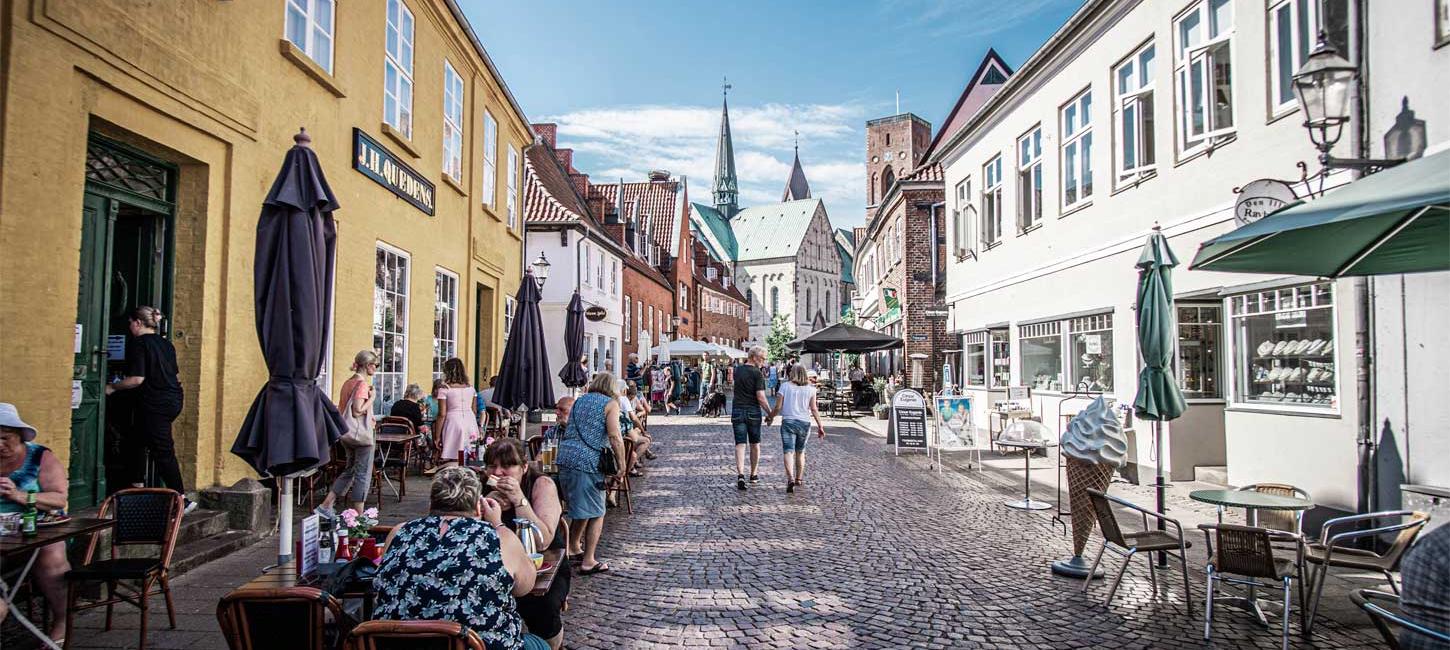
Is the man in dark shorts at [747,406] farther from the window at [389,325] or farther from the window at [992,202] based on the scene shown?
the window at [992,202]

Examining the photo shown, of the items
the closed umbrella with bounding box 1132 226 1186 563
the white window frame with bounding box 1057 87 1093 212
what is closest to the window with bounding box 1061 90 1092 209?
the white window frame with bounding box 1057 87 1093 212

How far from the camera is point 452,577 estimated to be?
302 cm

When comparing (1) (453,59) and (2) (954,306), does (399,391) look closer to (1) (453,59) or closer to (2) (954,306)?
(1) (453,59)

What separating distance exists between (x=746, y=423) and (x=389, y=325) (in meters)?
4.92

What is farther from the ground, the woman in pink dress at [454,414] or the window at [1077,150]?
the window at [1077,150]

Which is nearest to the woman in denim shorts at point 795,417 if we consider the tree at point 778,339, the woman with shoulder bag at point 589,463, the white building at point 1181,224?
the woman with shoulder bag at point 589,463

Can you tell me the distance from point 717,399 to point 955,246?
839 cm

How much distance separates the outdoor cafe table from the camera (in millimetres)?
3764

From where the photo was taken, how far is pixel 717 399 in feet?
78.2

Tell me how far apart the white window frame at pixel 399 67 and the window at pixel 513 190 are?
5519 mm

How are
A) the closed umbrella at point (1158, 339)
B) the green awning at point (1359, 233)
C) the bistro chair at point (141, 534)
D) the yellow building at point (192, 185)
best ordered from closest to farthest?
the green awning at point (1359, 233) < the bistro chair at point (141, 534) < the yellow building at point (192, 185) < the closed umbrella at point (1158, 339)

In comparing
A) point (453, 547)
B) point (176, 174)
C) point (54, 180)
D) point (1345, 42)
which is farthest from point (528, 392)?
point (1345, 42)

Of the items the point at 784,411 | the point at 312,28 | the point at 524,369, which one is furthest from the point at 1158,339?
the point at 312,28

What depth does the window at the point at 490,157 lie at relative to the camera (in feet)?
49.0
